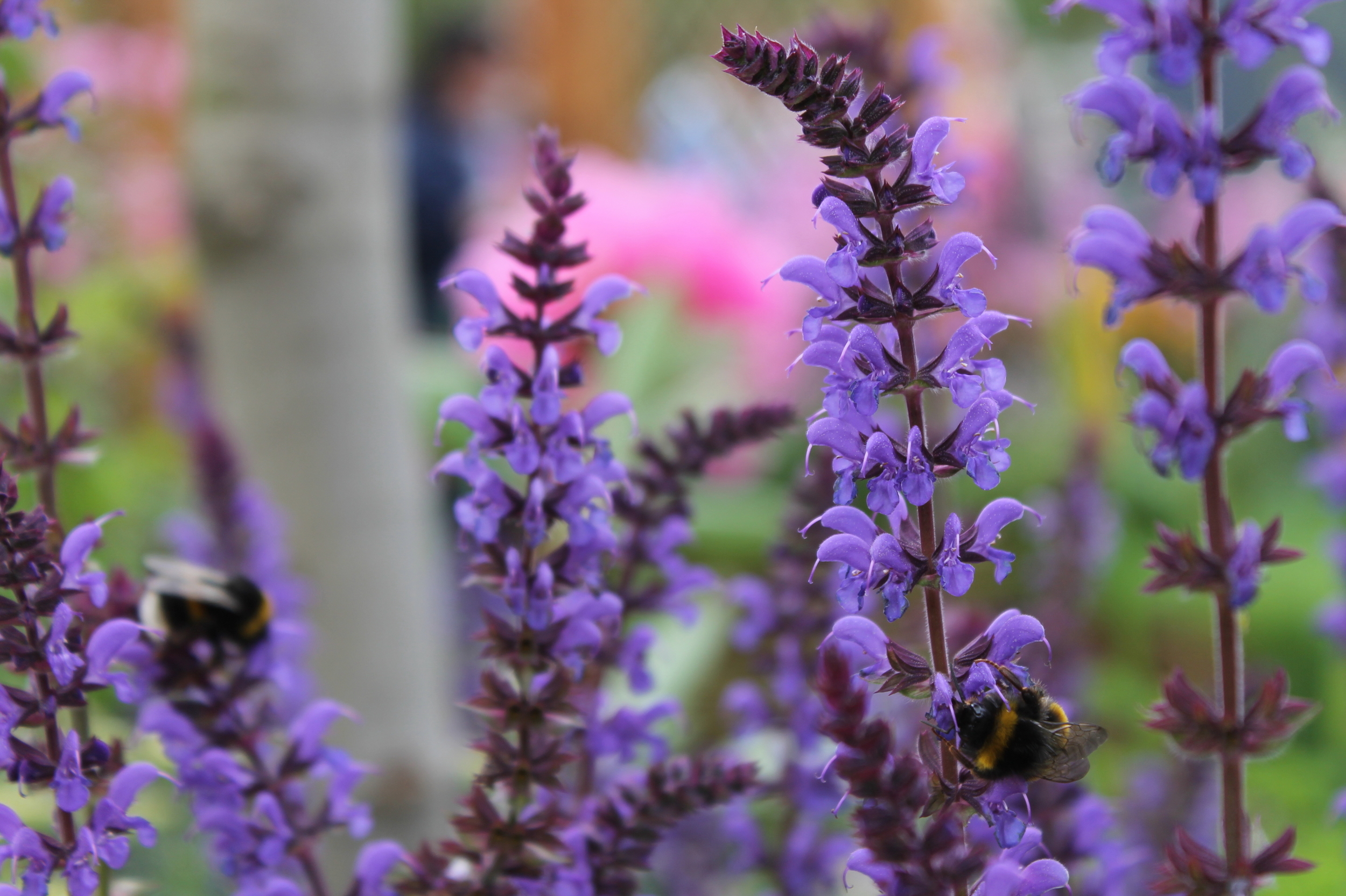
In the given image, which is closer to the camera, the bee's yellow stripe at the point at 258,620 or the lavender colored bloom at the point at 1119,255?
the lavender colored bloom at the point at 1119,255

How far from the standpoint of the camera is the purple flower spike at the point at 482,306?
0.64 m

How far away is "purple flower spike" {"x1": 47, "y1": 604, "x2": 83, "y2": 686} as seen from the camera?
58 cm

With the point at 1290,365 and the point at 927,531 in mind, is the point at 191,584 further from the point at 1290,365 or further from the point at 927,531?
the point at 1290,365

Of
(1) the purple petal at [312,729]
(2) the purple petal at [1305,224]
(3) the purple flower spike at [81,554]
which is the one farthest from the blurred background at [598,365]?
(3) the purple flower spike at [81,554]

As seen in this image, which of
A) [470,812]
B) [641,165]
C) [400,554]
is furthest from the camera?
[641,165]

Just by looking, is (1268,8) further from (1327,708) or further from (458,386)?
(458,386)

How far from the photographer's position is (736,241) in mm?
2426

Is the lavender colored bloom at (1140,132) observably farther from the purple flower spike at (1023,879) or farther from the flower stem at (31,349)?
the flower stem at (31,349)

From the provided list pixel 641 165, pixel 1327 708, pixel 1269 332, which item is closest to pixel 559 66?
pixel 641 165

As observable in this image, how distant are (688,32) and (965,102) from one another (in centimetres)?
184

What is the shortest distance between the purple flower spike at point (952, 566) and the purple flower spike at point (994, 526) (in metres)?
0.01

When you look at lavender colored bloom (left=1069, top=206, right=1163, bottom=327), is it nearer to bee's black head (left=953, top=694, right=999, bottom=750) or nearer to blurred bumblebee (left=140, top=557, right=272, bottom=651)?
bee's black head (left=953, top=694, right=999, bottom=750)

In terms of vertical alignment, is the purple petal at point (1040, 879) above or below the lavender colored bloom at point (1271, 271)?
below

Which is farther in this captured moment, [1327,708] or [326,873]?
[1327,708]
